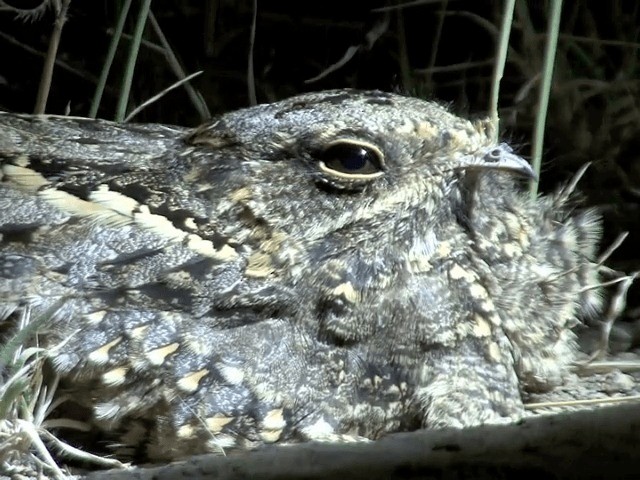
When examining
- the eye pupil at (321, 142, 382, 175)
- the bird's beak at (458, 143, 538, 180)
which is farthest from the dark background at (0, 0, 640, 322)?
the eye pupil at (321, 142, 382, 175)

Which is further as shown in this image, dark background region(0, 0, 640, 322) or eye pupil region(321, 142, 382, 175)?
dark background region(0, 0, 640, 322)

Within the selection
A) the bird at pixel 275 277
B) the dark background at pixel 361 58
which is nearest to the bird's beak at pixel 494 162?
the bird at pixel 275 277

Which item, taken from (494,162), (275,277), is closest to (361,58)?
(494,162)

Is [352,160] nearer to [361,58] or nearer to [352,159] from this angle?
[352,159]

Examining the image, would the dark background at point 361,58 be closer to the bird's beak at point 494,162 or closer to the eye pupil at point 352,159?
the bird's beak at point 494,162

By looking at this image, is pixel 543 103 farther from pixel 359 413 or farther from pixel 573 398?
pixel 359 413

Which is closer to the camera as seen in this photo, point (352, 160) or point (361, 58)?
point (352, 160)

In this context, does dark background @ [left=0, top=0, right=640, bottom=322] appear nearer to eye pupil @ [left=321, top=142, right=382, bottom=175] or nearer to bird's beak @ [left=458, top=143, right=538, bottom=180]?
bird's beak @ [left=458, top=143, right=538, bottom=180]
